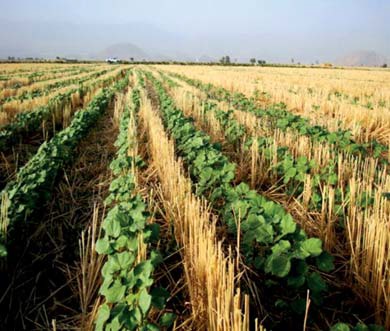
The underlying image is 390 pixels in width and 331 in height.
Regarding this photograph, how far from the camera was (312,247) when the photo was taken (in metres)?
1.85

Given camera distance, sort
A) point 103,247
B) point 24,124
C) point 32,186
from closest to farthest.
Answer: point 103,247
point 32,186
point 24,124

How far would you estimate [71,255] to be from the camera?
2.78 m

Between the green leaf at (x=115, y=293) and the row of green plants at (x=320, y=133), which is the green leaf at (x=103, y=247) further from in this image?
the row of green plants at (x=320, y=133)

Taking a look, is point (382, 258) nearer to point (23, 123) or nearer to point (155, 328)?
point (155, 328)

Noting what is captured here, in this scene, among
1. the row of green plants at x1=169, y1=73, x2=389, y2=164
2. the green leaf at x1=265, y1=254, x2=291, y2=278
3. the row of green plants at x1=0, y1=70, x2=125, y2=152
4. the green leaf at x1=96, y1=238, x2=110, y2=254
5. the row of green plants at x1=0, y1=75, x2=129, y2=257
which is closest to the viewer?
the green leaf at x1=265, y1=254, x2=291, y2=278

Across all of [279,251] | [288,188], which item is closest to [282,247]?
[279,251]

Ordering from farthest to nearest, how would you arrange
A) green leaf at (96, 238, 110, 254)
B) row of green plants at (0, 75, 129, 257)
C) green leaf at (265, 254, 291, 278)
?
row of green plants at (0, 75, 129, 257), green leaf at (96, 238, 110, 254), green leaf at (265, 254, 291, 278)

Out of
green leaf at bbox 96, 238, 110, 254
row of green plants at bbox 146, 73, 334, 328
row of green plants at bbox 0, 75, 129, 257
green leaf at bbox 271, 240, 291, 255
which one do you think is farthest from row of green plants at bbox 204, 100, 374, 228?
row of green plants at bbox 0, 75, 129, 257

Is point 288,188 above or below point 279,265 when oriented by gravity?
below

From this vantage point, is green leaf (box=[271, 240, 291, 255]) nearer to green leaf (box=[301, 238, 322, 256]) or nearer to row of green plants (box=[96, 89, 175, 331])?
green leaf (box=[301, 238, 322, 256])

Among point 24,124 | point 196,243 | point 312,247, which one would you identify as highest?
point 24,124

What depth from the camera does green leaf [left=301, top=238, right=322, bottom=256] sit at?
1843mm

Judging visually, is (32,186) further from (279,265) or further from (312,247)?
(312,247)

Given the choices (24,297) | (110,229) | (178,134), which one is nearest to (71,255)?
(24,297)
